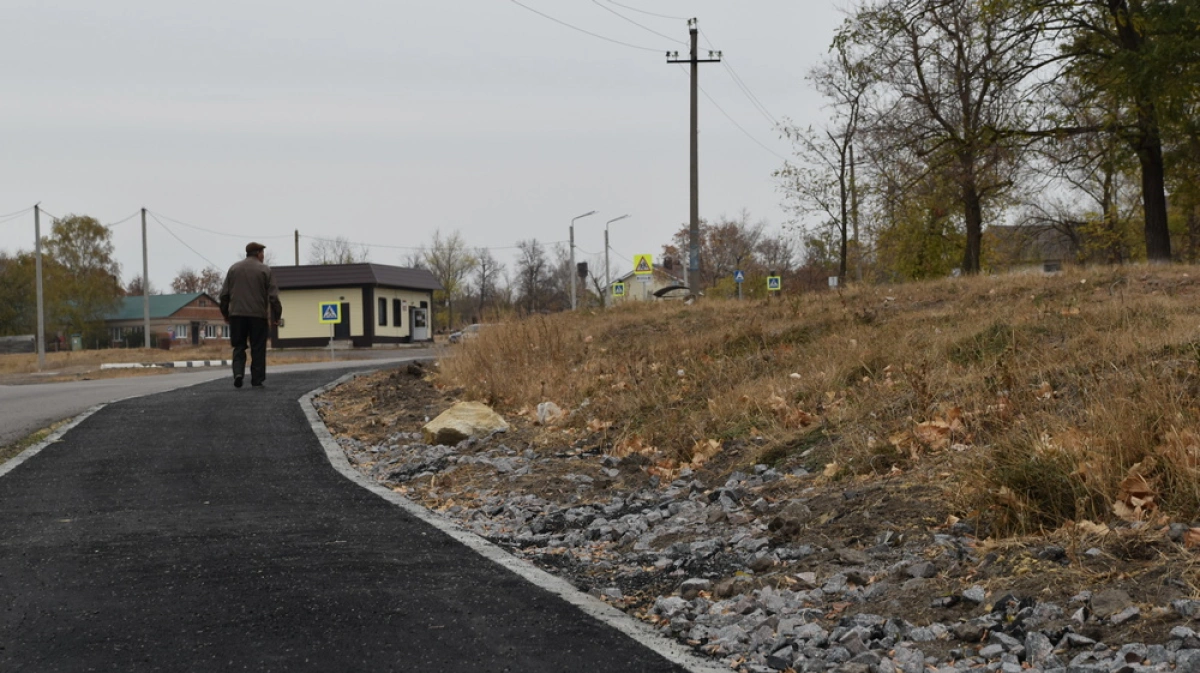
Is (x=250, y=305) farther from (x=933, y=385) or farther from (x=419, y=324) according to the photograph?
(x=419, y=324)

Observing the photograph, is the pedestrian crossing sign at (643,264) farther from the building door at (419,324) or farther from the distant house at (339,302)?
the building door at (419,324)

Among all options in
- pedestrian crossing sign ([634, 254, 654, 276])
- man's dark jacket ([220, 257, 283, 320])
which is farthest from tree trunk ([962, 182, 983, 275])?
man's dark jacket ([220, 257, 283, 320])

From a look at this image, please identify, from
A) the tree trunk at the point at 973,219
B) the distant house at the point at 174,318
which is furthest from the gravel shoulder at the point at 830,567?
the distant house at the point at 174,318

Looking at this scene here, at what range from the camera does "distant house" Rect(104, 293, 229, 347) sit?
4063 inches

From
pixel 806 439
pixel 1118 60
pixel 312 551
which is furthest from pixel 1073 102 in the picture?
pixel 312 551

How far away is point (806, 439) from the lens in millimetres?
7953

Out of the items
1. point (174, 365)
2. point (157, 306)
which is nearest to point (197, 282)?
point (157, 306)

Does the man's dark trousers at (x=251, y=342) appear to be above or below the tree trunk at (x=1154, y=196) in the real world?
below

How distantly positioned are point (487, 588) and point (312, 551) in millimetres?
1249

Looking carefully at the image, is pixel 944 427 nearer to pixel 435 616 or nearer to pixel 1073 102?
pixel 435 616

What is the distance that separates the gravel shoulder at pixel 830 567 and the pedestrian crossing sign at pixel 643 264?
28.5 meters

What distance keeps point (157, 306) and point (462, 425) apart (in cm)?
10419

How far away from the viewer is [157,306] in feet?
349

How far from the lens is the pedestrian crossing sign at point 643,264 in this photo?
37.1 metres
